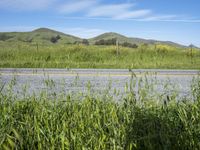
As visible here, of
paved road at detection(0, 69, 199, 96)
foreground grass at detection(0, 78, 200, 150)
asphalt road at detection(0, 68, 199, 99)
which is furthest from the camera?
paved road at detection(0, 69, 199, 96)

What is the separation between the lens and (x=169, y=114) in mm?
4703

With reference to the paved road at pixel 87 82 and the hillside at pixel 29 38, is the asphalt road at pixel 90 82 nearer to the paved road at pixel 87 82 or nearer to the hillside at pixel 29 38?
the paved road at pixel 87 82

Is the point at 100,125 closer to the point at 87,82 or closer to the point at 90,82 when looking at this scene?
the point at 87,82

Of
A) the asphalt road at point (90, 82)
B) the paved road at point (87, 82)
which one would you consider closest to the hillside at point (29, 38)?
the paved road at point (87, 82)

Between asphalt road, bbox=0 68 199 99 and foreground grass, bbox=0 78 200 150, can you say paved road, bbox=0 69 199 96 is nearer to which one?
asphalt road, bbox=0 68 199 99

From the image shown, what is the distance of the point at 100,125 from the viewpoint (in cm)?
418

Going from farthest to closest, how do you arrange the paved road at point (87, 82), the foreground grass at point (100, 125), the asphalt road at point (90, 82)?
1. the paved road at point (87, 82)
2. the asphalt road at point (90, 82)
3. the foreground grass at point (100, 125)

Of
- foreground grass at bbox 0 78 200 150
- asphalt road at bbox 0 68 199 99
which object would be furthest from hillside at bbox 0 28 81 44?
foreground grass at bbox 0 78 200 150

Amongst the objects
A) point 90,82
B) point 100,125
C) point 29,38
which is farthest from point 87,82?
point 29,38

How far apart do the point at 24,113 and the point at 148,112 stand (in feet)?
5.93

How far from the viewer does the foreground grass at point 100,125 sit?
142 inches

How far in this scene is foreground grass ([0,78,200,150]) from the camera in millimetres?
3596

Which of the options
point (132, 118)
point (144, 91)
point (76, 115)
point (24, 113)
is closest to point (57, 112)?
point (76, 115)

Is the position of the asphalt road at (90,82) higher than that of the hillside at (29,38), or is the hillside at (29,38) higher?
the hillside at (29,38)
